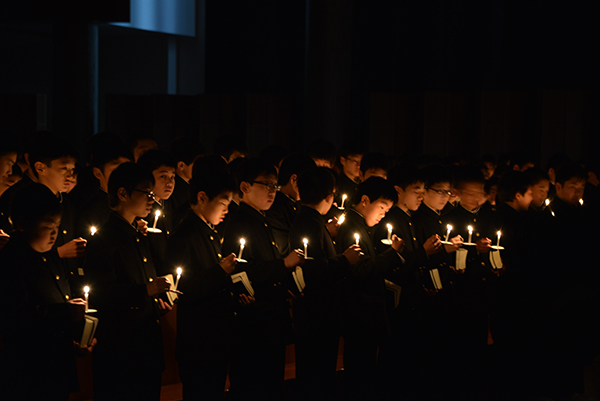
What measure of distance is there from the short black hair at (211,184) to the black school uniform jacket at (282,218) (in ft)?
1.91

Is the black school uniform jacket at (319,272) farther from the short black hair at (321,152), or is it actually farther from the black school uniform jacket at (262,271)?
the short black hair at (321,152)

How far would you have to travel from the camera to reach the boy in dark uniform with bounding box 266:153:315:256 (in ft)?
13.1

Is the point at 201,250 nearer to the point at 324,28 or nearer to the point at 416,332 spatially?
the point at 416,332

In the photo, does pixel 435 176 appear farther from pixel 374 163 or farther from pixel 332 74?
pixel 332 74

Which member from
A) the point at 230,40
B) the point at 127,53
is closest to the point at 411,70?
the point at 230,40

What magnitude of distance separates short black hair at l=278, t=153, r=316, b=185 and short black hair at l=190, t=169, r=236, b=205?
1077mm

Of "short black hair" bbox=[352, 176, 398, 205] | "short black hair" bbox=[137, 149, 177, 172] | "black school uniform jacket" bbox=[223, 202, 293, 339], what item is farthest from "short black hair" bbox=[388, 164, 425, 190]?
"short black hair" bbox=[137, 149, 177, 172]

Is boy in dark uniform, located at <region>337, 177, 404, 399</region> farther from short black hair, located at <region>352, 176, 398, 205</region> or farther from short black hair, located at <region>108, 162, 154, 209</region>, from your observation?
short black hair, located at <region>108, 162, 154, 209</region>

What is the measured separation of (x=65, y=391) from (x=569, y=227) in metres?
2.66

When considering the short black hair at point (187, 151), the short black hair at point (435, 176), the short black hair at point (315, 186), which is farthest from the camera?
the short black hair at point (187, 151)

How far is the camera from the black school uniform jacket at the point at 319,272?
3506mm

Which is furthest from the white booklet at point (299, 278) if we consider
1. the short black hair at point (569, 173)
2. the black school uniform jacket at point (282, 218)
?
the short black hair at point (569, 173)

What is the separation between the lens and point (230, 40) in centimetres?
1399

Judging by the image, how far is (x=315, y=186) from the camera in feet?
12.1
